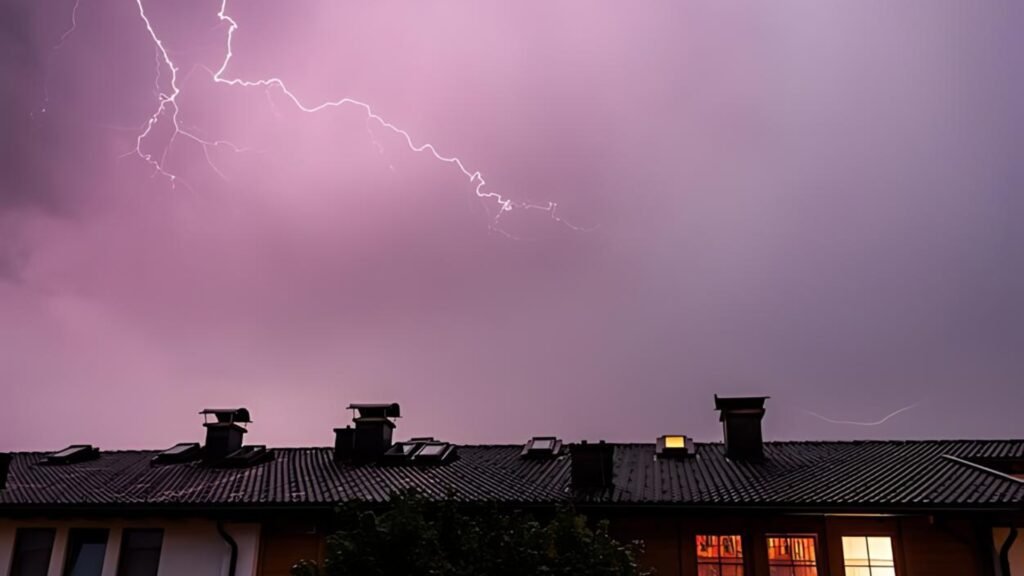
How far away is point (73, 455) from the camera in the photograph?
19.6 meters

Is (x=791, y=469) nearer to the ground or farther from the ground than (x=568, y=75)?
nearer to the ground

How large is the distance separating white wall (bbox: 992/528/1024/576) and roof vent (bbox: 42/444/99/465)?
17792 millimetres

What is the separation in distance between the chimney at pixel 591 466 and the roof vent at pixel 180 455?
343 inches

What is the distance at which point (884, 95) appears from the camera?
172ft

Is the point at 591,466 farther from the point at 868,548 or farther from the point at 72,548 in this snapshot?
the point at 72,548

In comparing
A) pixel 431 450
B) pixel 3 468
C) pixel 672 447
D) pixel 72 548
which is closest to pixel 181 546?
pixel 72 548

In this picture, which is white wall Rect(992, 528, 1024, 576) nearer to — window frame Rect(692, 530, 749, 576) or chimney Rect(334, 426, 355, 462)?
window frame Rect(692, 530, 749, 576)

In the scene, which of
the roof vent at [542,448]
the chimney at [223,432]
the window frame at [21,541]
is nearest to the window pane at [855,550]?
the roof vent at [542,448]

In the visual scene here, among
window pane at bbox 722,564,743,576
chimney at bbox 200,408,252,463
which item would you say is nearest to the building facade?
window pane at bbox 722,564,743,576

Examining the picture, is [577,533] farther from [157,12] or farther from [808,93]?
[808,93]

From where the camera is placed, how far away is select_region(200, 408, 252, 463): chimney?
18359 millimetres

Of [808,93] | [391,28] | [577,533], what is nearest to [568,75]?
[391,28]

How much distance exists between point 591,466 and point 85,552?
854 centimetres

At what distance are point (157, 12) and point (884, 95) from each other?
40013 mm
